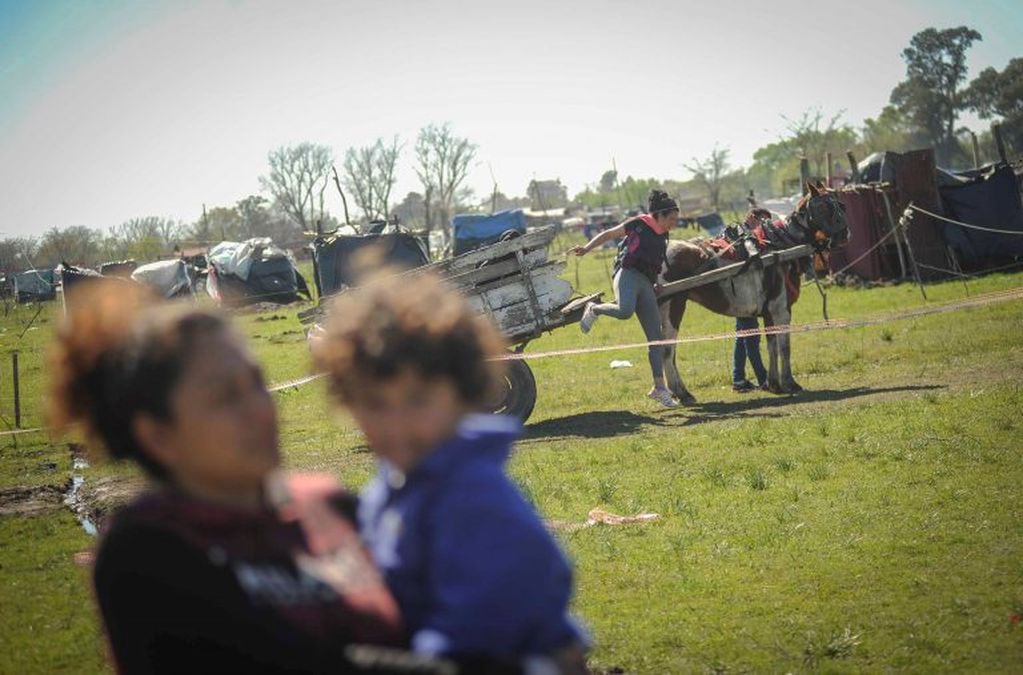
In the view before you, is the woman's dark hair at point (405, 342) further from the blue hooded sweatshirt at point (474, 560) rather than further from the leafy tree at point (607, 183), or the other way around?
the leafy tree at point (607, 183)

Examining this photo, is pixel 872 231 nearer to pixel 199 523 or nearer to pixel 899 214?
pixel 899 214

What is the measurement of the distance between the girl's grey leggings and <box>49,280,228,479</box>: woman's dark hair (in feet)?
35.1

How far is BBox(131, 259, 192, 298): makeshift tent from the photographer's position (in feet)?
143

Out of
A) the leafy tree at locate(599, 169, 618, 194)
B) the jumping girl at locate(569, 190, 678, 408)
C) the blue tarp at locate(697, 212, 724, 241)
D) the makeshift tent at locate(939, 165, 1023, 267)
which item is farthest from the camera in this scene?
the leafy tree at locate(599, 169, 618, 194)

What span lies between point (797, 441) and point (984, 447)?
176 cm

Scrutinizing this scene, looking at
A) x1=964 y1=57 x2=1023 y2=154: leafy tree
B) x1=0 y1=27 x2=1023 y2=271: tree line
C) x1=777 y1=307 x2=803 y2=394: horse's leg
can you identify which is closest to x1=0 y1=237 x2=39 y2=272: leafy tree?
x1=0 y1=27 x2=1023 y2=271: tree line

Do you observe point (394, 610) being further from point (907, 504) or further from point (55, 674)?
point (907, 504)

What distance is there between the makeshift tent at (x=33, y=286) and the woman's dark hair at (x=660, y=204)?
168 feet

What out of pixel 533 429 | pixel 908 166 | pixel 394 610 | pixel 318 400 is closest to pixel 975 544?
pixel 394 610

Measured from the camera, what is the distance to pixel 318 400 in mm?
16922

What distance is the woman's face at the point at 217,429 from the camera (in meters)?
2.01

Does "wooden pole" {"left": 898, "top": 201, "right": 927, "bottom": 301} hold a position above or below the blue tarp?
below

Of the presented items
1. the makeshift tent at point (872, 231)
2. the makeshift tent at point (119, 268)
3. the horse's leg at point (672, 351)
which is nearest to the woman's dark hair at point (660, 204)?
the horse's leg at point (672, 351)

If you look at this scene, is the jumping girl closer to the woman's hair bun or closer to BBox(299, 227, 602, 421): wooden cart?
the woman's hair bun
